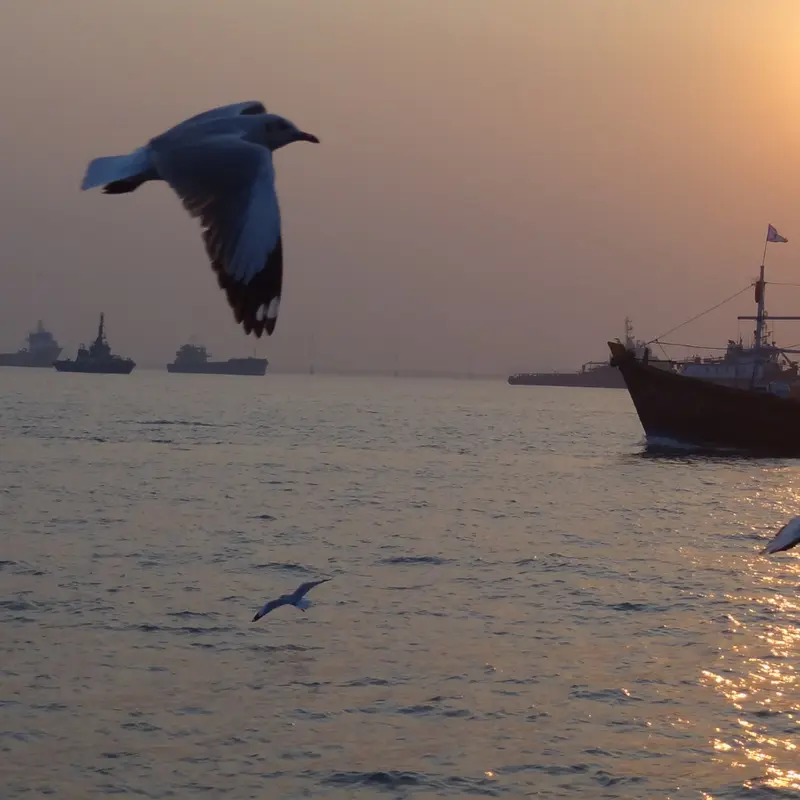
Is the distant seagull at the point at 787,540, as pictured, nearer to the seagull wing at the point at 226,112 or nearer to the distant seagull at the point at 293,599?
the seagull wing at the point at 226,112

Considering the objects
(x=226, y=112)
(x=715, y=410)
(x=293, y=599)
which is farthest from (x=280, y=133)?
(x=715, y=410)

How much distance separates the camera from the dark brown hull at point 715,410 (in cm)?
5391

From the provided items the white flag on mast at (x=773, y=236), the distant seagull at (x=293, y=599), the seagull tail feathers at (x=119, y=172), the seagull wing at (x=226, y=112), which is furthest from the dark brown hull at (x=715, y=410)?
the seagull tail feathers at (x=119, y=172)

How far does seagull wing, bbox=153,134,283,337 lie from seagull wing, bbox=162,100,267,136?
0.30 m

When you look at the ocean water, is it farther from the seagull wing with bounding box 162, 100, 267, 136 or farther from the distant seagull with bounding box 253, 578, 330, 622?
the seagull wing with bounding box 162, 100, 267, 136

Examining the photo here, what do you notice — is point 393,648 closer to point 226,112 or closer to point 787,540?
point 787,540

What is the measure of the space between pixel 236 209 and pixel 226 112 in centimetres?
88

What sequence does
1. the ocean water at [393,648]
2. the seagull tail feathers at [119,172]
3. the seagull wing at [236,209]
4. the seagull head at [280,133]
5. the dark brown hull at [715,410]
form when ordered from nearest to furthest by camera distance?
1. the seagull wing at [236,209]
2. the seagull tail feathers at [119,172]
3. the seagull head at [280,133]
4. the ocean water at [393,648]
5. the dark brown hull at [715,410]

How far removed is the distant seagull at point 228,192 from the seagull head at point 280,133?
6.6 inches

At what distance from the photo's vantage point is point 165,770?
35.8 feet

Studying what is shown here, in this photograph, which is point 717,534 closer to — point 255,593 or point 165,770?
point 255,593

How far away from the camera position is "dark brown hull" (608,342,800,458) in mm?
53906

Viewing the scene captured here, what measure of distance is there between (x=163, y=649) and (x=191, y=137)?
1018 centimetres

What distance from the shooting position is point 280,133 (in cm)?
620
